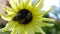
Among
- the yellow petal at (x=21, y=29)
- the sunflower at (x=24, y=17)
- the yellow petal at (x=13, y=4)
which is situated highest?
the yellow petal at (x=13, y=4)

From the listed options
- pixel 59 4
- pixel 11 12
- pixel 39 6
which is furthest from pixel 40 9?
pixel 59 4

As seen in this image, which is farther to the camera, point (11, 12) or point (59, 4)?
point (59, 4)

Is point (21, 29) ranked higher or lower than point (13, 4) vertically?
lower

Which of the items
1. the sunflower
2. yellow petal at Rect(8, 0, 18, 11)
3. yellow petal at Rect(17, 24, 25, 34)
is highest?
yellow petal at Rect(8, 0, 18, 11)

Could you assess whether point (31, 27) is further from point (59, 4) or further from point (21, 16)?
point (59, 4)

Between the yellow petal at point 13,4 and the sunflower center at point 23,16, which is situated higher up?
the yellow petal at point 13,4

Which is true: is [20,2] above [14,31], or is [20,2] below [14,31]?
above
